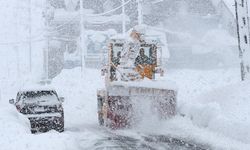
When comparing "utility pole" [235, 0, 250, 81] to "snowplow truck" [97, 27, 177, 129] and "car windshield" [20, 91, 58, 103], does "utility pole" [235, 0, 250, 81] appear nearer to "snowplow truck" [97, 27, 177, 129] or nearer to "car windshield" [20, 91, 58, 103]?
"snowplow truck" [97, 27, 177, 129]

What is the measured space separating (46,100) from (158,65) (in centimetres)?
497

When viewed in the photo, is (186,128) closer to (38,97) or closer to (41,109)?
(41,109)

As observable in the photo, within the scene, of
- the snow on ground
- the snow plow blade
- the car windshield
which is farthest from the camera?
the snow plow blade

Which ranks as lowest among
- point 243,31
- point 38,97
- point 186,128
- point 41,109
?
point 186,128

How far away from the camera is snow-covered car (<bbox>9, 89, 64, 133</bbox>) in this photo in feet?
46.9

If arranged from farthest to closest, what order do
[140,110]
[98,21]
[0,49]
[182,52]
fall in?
1. [0,49]
2. [98,21]
3. [182,52]
4. [140,110]

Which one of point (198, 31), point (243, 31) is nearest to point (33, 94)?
point (243, 31)

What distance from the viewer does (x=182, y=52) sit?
152ft

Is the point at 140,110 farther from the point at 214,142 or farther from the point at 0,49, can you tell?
the point at 0,49

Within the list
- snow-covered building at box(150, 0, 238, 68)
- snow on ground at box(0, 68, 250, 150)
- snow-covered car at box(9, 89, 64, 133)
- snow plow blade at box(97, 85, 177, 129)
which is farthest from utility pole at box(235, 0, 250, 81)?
snow-covered building at box(150, 0, 238, 68)

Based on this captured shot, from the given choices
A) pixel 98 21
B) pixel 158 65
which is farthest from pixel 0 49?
pixel 158 65

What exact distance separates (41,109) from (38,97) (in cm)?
45

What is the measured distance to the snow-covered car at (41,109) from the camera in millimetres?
14281

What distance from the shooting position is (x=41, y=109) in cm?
1433
